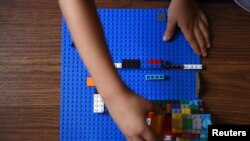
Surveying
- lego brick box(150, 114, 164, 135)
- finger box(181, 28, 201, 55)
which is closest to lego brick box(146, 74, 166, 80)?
finger box(181, 28, 201, 55)

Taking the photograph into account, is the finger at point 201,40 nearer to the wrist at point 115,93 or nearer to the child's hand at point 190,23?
the child's hand at point 190,23

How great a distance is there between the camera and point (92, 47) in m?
0.46

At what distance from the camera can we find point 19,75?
2.60 feet

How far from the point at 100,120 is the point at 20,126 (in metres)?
0.22

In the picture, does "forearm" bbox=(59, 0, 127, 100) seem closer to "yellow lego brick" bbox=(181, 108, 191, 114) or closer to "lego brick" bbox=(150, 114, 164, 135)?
"lego brick" bbox=(150, 114, 164, 135)

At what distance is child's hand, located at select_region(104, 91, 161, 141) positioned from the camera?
1.47 feet

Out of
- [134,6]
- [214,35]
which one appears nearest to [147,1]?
[134,6]

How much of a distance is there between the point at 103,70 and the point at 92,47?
4 cm

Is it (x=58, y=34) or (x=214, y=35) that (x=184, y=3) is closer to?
(x=214, y=35)

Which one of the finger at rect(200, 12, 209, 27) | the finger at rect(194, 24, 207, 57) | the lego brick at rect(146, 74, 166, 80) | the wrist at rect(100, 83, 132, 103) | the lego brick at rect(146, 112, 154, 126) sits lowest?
the lego brick at rect(146, 112, 154, 126)

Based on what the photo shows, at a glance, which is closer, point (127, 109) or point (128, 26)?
point (127, 109)

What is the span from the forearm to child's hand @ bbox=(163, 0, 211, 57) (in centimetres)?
37

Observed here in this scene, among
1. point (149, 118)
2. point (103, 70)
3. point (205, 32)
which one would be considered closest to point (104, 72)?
point (103, 70)

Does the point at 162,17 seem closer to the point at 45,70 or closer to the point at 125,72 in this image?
the point at 125,72
